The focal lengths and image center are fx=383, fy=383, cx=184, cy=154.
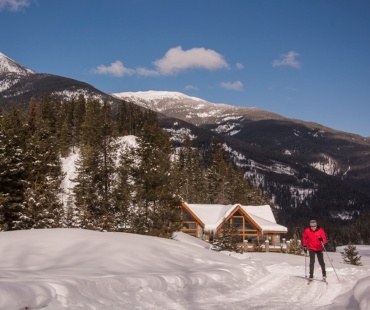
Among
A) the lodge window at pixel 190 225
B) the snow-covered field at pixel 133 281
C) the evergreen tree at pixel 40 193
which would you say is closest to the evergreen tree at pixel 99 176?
the evergreen tree at pixel 40 193

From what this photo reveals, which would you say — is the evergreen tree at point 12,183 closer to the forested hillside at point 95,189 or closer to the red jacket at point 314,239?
the forested hillside at point 95,189

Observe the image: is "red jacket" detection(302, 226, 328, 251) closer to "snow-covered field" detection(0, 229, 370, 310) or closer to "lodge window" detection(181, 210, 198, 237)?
"snow-covered field" detection(0, 229, 370, 310)

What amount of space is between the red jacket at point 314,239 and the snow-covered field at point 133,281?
3.33 feet

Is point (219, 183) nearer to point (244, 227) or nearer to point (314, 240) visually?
point (244, 227)

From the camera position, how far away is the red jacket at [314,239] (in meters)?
12.4

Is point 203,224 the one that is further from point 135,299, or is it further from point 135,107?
point 135,107

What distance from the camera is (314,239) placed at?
12508 mm

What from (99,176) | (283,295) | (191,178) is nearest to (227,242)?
(283,295)

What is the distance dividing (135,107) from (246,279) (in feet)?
318

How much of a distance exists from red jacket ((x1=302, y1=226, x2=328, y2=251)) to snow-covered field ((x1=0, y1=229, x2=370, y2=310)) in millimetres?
1014

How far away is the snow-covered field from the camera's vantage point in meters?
6.77

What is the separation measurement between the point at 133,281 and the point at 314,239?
688cm

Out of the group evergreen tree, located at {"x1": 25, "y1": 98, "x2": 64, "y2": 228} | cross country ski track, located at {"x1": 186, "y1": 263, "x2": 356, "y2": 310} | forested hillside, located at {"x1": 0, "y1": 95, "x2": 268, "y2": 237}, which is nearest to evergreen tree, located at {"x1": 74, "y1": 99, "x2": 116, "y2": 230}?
forested hillside, located at {"x1": 0, "y1": 95, "x2": 268, "y2": 237}

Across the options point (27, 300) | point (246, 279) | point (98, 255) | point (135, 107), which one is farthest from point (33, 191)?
point (135, 107)
